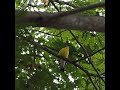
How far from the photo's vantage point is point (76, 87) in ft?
4.48

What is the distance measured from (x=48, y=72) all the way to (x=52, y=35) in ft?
1.31

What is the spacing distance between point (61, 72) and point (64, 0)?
43 centimetres

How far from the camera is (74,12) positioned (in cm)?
123
